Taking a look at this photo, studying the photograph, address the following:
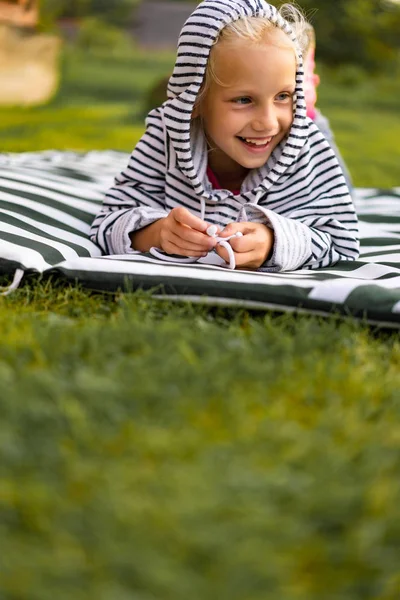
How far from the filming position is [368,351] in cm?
153

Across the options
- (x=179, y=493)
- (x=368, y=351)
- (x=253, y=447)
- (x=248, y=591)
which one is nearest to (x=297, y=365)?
(x=368, y=351)

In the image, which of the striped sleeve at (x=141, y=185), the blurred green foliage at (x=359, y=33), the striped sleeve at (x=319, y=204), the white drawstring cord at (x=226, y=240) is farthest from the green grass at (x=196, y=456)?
the blurred green foliage at (x=359, y=33)

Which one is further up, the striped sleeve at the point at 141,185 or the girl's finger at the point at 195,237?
the striped sleeve at the point at 141,185

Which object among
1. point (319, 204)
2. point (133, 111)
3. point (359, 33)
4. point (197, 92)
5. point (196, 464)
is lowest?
point (196, 464)

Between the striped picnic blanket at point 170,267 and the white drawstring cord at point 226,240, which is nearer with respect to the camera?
the striped picnic blanket at point 170,267

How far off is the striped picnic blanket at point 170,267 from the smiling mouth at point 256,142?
1.20ft

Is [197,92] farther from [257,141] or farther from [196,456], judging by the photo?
[196,456]

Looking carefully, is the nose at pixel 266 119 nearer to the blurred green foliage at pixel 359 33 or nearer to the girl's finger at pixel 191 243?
the girl's finger at pixel 191 243

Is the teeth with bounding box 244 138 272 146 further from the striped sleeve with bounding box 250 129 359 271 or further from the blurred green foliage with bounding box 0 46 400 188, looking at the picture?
the blurred green foliage with bounding box 0 46 400 188

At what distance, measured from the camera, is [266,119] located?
2068 mm

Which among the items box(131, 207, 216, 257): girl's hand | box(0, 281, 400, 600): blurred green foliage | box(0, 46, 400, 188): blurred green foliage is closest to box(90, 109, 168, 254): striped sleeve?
box(131, 207, 216, 257): girl's hand

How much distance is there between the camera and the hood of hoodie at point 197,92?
2.07m

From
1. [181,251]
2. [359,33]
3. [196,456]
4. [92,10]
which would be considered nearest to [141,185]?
[181,251]

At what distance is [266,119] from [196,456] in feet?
3.96
